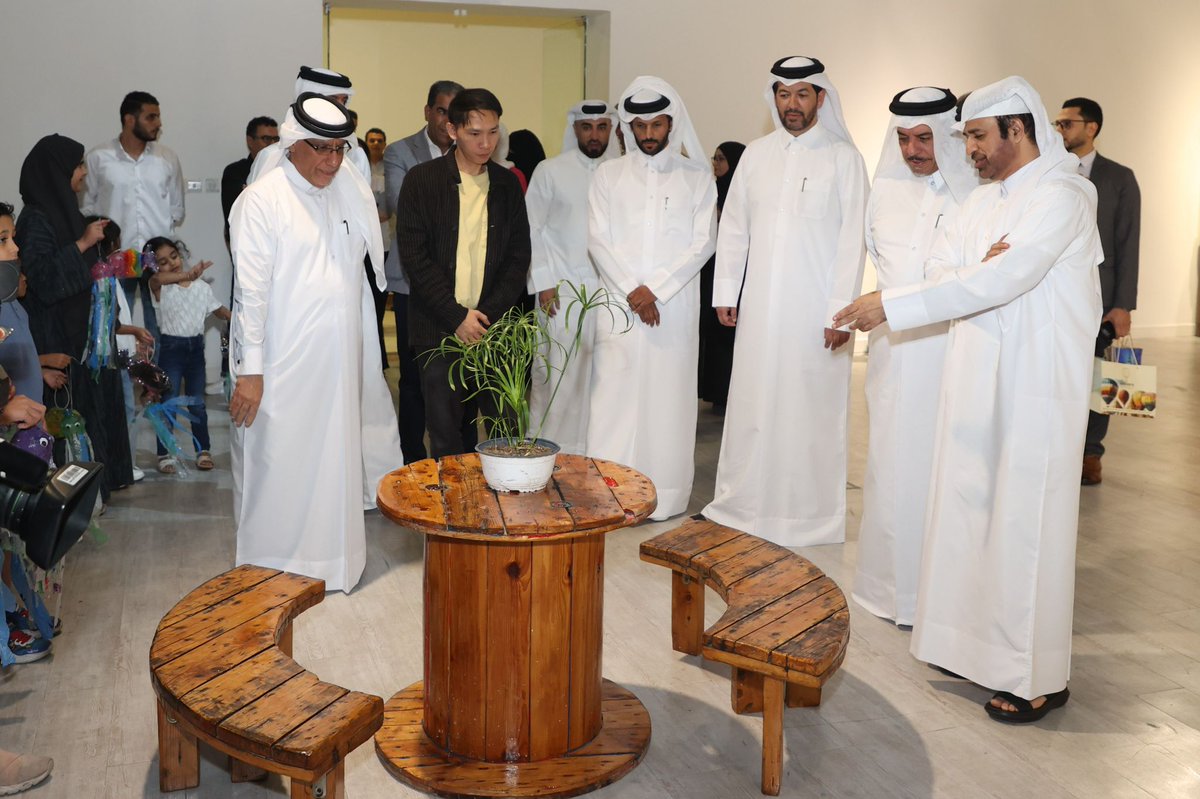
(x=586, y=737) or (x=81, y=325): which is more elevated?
(x=81, y=325)

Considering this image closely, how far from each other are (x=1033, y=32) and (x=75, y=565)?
10.1m

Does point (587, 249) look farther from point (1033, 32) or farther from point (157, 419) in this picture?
point (1033, 32)

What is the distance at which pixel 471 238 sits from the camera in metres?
4.83

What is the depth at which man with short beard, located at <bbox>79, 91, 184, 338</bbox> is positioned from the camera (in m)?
7.57

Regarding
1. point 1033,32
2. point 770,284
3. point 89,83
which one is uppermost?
point 1033,32

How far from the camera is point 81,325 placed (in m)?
5.11

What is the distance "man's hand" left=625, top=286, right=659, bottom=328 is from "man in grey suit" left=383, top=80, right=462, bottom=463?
1146 millimetres

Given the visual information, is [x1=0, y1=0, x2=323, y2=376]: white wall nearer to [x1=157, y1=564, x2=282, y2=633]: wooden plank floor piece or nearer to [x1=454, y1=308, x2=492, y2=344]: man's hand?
[x1=454, y1=308, x2=492, y2=344]: man's hand

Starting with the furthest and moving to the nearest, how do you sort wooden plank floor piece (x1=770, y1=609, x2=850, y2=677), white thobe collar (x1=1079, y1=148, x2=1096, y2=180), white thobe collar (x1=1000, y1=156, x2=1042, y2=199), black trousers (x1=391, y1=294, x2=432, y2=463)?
white thobe collar (x1=1079, y1=148, x2=1096, y2=180)
black trousers (x1=391, y1=294, x2=432, y2=463)
white thobe collar (x1=1000, y1=156, x2=1042, y2=199)
wooden plank floor piece (x1=770, y1=609, x2=850, y2=677)

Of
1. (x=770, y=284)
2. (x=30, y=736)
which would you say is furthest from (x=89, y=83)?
(x=30, y=736)

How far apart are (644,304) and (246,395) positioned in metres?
1.81

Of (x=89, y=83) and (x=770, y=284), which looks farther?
(x=89, y=83)

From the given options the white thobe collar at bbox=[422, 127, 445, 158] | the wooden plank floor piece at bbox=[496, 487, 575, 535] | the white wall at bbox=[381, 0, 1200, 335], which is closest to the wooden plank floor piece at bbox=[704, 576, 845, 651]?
the wooden plank floor piece at bbox=[496, 487, 575, 535]

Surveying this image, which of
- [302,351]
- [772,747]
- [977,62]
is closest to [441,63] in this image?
[977,62]
